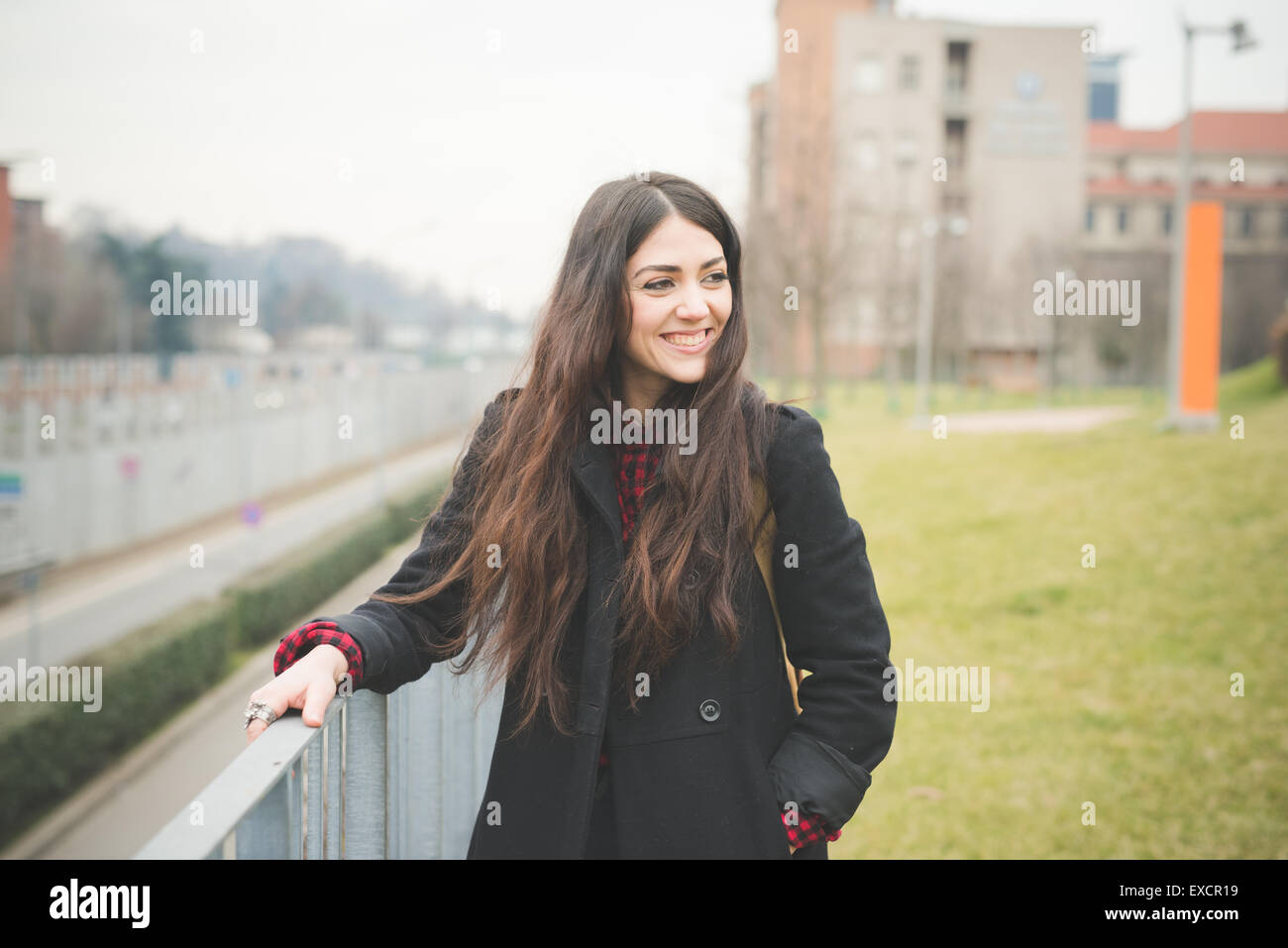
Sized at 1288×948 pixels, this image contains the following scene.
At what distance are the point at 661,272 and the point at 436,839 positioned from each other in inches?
66.1

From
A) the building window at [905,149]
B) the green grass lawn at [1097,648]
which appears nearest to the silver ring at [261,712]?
the green grass lawn at [1097,648]

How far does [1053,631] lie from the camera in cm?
752

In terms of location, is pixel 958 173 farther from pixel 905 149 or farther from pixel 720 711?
pixel 720 711

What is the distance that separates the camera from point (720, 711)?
1.77 meters

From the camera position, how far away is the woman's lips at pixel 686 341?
1.91 metres

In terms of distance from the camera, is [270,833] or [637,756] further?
[637,756]

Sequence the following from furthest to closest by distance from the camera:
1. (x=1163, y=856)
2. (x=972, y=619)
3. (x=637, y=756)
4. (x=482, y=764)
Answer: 1. (x=972, y=619)
2. (x=1163, y=856)
3. (x=482, y=764)
4. (x=637, y=756)

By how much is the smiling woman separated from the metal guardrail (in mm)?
127

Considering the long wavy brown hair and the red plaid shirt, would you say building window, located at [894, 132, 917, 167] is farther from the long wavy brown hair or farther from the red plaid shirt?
the red plaid shirt

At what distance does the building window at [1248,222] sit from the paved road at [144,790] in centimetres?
5024

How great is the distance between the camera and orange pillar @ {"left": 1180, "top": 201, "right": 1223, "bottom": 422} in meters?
12.7
